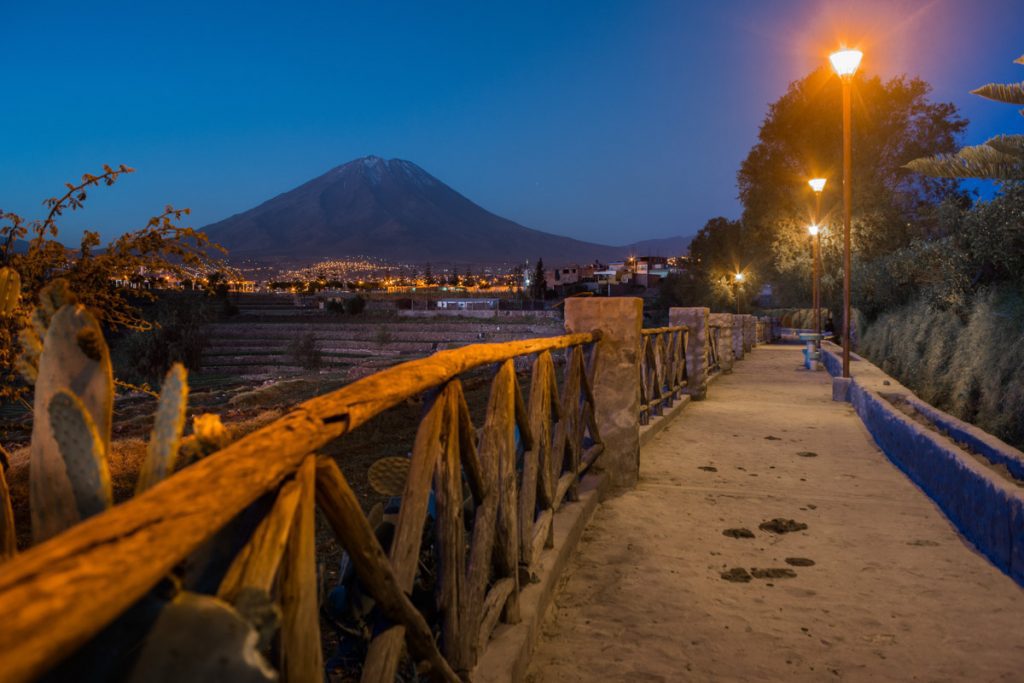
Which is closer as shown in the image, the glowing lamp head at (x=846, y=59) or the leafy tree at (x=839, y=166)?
the glowing lamp head at (x=846, y=59)

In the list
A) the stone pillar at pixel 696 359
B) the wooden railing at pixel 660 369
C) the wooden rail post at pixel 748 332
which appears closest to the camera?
the wooden railing at pixel 660 369

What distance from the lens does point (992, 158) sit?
1021cm

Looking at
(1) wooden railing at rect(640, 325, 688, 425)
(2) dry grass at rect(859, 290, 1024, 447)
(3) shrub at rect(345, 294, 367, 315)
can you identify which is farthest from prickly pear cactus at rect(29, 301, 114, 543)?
(3) shrub at rect(345, 294, 367, 315)

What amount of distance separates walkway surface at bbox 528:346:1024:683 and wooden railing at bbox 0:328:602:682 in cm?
54

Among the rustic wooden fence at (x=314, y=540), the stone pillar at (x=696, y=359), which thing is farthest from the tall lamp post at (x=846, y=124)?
the rustic wooden fence at (x=314, y=540)

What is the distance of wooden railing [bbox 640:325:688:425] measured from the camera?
8047mm

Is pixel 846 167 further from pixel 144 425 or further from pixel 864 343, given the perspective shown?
pixel 144 425

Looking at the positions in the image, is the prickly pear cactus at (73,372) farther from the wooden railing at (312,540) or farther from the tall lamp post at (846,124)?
the tall lamp post at (846,124)

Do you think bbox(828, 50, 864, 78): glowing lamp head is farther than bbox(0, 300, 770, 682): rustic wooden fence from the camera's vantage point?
Yes

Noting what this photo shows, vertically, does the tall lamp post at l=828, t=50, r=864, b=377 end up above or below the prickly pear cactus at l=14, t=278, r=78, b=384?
above

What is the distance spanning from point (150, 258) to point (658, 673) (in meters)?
4.03

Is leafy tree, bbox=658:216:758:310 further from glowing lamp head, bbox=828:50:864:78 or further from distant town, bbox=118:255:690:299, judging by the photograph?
glowing lamp head, bbox=828:50:864:78

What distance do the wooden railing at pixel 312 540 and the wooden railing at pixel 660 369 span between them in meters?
3.70

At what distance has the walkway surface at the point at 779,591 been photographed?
9.64ft
